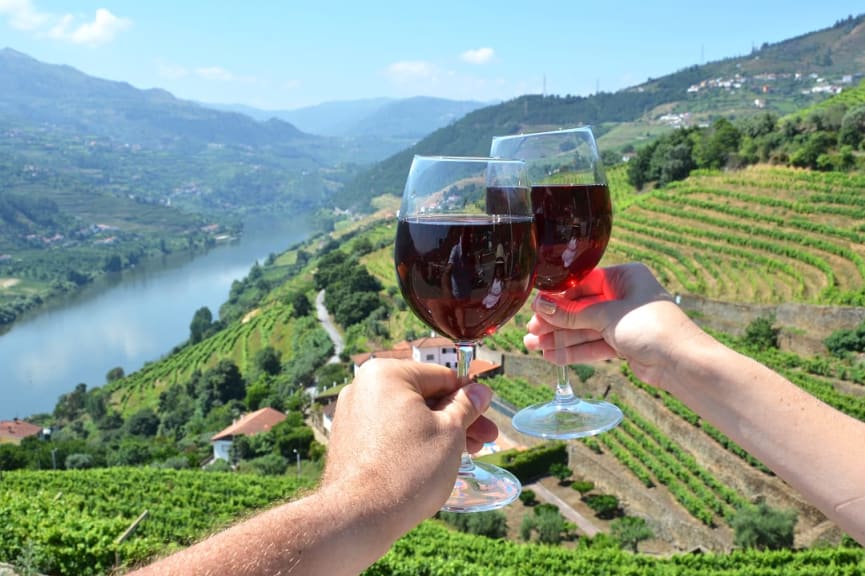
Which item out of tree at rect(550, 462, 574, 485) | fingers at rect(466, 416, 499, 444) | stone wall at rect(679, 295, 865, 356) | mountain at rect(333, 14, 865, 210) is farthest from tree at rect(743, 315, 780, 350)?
mountain at rect(333, 14, 865, 210)

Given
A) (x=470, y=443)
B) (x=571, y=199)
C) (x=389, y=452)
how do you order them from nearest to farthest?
(x=389, y=452)
(x=470, y=443)
(x=571, y=199)

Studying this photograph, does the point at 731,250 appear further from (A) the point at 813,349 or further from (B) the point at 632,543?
(B) the point at 632,543

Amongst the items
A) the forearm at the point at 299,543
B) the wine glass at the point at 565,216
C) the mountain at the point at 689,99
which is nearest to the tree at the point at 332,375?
the wine glass at the point at 565,216

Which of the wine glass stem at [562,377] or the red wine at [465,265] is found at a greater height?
the red wine at [465,265]

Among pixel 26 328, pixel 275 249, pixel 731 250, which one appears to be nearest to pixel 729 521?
pixel 731 250

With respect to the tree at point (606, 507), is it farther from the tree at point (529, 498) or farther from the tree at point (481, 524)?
the tree at point (481, 524)

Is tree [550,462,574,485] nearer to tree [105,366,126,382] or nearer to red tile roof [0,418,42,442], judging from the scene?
red tile roof [0,418,42,442]
